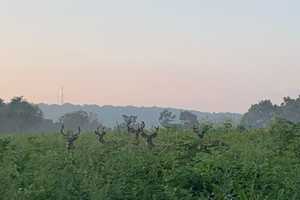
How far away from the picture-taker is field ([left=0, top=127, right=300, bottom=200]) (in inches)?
326

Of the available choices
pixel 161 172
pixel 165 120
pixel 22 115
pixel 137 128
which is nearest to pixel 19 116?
pixel 22 115

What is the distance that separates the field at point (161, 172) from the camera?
8.29 meters

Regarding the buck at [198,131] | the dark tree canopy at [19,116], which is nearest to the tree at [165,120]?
the buck at [198,131]

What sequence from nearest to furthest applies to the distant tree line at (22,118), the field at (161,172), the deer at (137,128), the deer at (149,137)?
the field at (161,172) < the deer at (149,137) < the deer at (137,128) < the distant tree line at (22,118)

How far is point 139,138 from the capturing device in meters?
12.3

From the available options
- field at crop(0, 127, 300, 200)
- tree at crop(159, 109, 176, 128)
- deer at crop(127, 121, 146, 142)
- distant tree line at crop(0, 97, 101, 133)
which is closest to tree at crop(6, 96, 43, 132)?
distant tree line at crop(0, 97, 101, 133)

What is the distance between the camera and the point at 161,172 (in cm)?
927

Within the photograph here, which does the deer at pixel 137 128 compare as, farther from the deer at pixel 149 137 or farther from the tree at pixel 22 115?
the tree at pixel 22 115

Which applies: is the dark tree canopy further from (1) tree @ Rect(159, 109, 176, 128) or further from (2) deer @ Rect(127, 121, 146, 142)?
(2) deer @ Rect(127, 121, 146, 142)

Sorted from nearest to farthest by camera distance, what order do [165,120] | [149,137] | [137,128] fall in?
[149,137] < [137,128] < [165,120]

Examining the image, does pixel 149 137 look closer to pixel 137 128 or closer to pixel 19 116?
pixel 137 128

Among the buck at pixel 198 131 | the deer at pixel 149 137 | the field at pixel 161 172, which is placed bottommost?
the field at pixel 161 172

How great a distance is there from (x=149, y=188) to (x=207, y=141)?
3.04 m

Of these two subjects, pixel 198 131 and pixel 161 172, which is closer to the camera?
pixel 161 172
